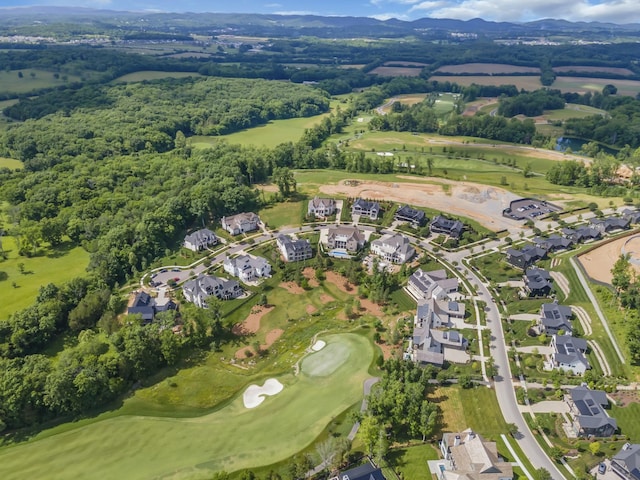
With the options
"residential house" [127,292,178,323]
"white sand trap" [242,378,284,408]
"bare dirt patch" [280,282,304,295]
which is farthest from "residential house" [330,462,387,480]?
"residential house" [127,292,178,323]

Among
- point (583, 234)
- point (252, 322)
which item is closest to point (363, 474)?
point (252, 322)

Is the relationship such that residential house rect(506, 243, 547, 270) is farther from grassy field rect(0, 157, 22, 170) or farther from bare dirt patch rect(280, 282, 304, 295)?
grassy field rect(0, 157, 22, 170)

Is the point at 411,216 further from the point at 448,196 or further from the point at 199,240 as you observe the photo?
the point at 199,240

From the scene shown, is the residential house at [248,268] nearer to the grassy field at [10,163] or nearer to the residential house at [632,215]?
the residential house at [632,215]

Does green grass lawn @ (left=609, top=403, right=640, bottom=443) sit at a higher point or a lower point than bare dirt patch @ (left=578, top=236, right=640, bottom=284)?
lower

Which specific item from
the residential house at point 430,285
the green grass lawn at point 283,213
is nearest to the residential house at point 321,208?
the green grass lawn at point 283,213
